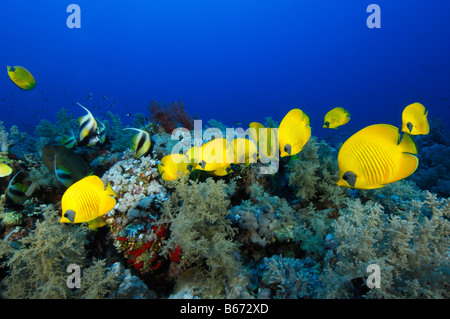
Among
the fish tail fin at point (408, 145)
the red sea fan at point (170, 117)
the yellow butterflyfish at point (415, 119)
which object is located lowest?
the fish tail fin at point (408, 145)

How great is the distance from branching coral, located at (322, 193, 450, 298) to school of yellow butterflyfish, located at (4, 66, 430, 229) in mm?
825

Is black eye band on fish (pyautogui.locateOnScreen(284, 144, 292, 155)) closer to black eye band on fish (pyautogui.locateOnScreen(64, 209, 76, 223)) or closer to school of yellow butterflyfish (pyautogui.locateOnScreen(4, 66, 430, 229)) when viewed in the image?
school of yellow butterflyfish (pyautogui.locateOnScreen(4, 66, 430, 229))

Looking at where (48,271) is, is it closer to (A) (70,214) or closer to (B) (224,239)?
(A) (70,214)

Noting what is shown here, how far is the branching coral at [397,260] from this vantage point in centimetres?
165

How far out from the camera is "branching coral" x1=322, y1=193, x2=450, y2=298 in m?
1.65

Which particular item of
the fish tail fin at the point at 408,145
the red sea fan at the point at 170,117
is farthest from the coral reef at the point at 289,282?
the red sea fan at the point at 170,117

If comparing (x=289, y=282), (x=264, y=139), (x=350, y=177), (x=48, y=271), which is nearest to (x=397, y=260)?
(x=289, y=282)

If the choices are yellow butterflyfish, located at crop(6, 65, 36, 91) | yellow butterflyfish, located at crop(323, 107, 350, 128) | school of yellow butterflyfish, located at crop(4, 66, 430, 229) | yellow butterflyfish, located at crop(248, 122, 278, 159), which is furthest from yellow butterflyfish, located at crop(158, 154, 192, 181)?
yellow butterflyfish, located at crop(6, 65, 36, 91)

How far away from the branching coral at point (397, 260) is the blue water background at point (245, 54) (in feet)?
293

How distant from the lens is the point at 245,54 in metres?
124

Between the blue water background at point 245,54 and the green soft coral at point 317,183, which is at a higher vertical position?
the blue water background at point 245,54

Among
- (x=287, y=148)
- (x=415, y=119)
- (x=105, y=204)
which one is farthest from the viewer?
(x=415, y=119)

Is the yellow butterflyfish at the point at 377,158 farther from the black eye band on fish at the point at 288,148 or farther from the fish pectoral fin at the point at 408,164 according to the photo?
the black eye band on fish at the point at 288,148

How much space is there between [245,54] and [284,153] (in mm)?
139807
